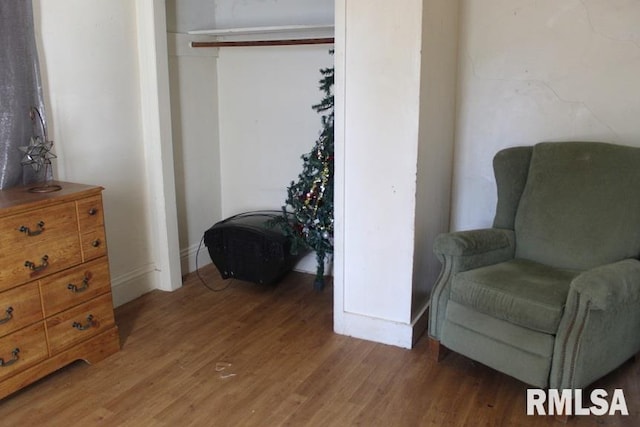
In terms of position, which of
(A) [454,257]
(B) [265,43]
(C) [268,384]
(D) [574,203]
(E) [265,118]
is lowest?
(C) [268,384]

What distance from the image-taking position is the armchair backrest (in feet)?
8.04

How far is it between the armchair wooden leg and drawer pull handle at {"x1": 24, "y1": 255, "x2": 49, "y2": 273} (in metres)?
1.73

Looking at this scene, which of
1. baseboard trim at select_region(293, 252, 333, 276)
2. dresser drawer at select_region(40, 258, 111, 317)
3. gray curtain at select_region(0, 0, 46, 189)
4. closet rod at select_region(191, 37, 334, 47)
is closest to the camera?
dresser drawer at select_region(40, 258, 111, 317)

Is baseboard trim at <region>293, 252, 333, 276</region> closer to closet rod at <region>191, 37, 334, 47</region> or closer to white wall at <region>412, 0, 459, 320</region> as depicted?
white wall at <region>412, 0, 459, 320</region>

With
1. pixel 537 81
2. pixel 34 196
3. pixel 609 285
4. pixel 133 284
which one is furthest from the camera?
pixel 133 284

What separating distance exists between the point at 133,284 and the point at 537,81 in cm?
257

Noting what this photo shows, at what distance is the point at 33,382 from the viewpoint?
7.80ft

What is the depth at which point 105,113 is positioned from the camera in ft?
9.85

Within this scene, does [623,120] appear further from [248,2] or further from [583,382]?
[248,2]

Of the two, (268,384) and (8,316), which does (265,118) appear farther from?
(8,316)

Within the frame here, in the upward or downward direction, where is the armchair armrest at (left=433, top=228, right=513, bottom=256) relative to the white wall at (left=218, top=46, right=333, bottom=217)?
downward

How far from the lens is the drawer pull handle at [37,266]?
88.0 inches

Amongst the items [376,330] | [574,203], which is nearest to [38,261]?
[376,330]

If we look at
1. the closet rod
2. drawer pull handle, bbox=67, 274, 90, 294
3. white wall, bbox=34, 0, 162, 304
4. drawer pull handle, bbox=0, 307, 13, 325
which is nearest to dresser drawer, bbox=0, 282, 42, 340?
drawer pull handle, bbox=0, 307, 13, 325
